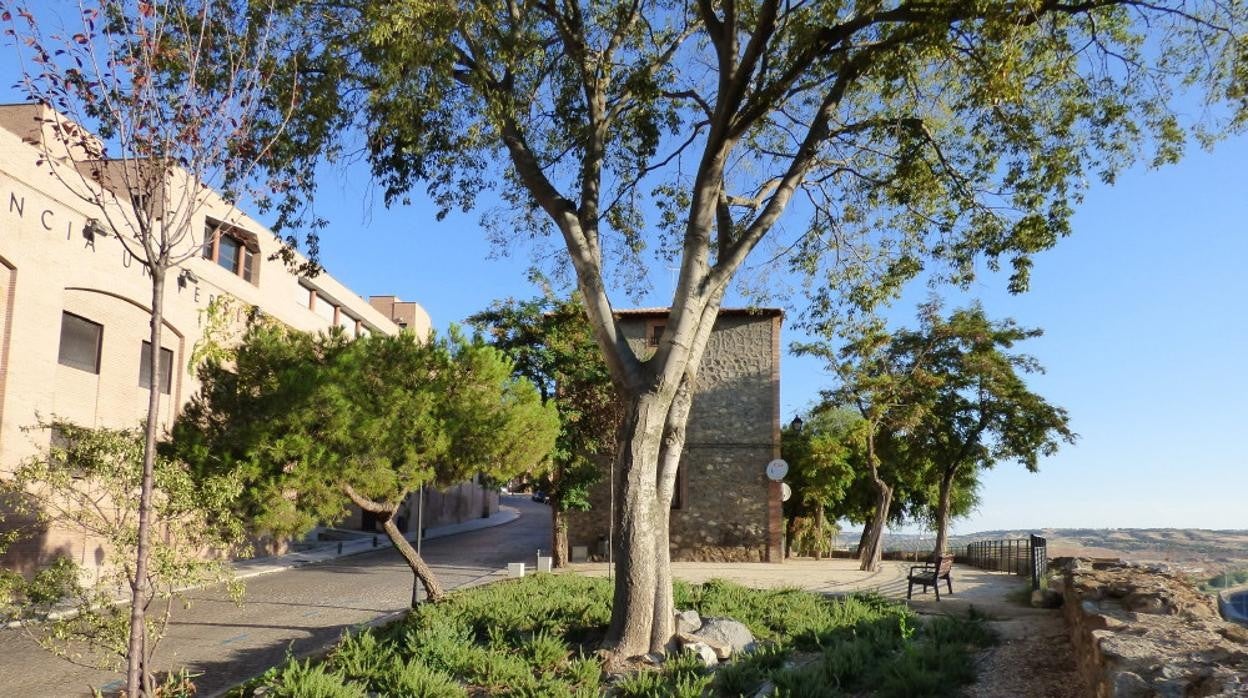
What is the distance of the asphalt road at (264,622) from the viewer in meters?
10.2

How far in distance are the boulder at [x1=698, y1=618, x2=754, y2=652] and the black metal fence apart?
5723mm

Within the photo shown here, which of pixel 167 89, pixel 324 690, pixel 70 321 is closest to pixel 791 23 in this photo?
pixel 167 89

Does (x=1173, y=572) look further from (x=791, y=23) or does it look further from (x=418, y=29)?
(x=418, y=29)

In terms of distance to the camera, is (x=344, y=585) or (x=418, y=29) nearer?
(x=418, y=29)

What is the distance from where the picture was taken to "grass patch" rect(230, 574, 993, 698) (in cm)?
714

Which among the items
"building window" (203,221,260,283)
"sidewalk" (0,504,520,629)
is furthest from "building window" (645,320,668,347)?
"building window" (203,221,260,283)

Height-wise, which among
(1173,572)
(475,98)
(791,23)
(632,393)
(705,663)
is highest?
(791,23)

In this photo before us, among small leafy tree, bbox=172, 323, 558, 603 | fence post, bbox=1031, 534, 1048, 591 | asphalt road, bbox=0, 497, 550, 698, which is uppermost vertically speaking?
small leafy tree, bbox=172, 323, 558, 603

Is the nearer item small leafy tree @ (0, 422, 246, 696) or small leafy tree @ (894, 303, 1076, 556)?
small leafy tree @ (0, 422, 246, 696)

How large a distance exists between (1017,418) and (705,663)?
18361mm

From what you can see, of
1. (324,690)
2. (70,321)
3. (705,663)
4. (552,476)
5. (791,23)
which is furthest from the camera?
(552,476)

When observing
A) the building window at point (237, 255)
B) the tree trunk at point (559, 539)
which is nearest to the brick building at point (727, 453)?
the tree trunk at point (559, 539)

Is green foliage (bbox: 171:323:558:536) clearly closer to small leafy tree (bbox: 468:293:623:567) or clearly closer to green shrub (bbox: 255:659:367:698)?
green shrub (bbox: 255:659:367:698)

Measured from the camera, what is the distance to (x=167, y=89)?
838 centimetres
